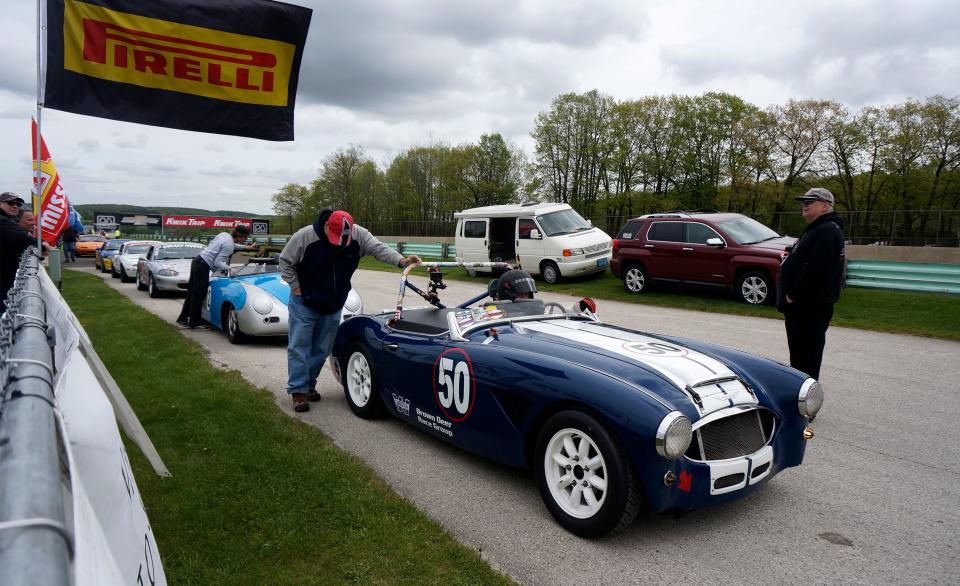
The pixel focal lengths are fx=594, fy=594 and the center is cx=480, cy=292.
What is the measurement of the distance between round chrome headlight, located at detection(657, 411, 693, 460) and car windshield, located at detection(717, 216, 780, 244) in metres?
11.2

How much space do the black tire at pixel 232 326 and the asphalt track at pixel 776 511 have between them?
3139 mm

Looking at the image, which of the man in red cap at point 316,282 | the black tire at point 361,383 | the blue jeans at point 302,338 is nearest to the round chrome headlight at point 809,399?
the black tire at point 361,383

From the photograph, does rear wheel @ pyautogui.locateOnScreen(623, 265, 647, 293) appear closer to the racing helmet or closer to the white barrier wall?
the racing helmet

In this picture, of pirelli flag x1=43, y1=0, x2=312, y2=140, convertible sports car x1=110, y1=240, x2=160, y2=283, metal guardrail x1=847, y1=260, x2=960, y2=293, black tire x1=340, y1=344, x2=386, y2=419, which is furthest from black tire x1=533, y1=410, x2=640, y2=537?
convertible sports car x1=110, y1=240, x2=160, y2=283

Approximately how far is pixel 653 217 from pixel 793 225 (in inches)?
568

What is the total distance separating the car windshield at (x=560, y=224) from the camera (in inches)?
704

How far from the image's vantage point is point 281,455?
170 inches

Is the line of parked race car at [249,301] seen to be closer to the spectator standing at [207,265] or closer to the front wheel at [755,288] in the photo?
the spectator standing at [207,265]

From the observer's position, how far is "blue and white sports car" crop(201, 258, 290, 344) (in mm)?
8664

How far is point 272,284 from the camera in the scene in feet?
29.9

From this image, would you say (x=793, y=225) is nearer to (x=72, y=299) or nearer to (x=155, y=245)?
(x=155, y=245)

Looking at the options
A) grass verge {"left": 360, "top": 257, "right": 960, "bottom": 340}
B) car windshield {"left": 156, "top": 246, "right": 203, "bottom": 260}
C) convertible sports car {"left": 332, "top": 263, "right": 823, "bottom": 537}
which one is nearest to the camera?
convertible sports car {"left": 332, "top": 263, "right": 823, "bottom": 537}

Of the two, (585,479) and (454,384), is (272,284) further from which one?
(585,479)

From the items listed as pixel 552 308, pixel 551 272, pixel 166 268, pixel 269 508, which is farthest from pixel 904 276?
pixel 166 268
